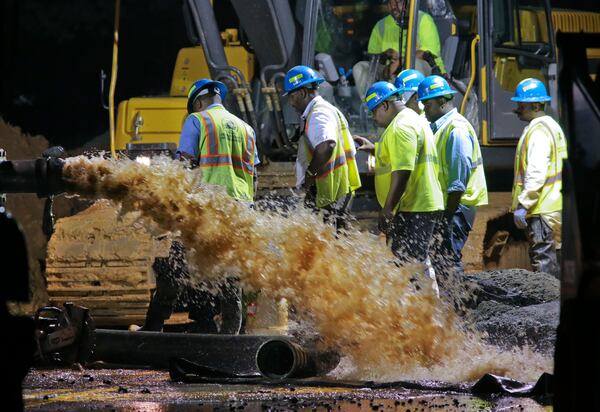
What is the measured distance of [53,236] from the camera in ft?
33.4

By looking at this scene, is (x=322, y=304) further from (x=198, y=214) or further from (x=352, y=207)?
(x=352, y=207)

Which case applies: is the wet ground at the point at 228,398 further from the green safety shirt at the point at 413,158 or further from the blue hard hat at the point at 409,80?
the blue hard hat at the point at 409,80

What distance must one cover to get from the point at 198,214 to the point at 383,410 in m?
2.57

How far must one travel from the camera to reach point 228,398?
6.71m

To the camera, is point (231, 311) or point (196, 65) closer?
point (231, 311)

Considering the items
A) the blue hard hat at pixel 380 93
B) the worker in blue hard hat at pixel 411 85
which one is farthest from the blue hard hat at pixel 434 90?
the blue hard hat at pixel 380 93

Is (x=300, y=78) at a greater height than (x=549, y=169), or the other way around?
(x=300, y=78)

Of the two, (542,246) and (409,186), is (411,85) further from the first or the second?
(542,246)

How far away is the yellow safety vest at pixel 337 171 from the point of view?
952 centimetres

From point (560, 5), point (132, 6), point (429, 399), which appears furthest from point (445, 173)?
point (132, 6)

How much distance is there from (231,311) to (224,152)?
1.23m

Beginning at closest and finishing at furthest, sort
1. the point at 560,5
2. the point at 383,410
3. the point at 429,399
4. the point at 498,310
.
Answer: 1. the point at 383,410
2. the point at 429,399
3. the point at 498,310
4. the point at 560,5

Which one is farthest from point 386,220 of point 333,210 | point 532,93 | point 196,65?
point 196,65

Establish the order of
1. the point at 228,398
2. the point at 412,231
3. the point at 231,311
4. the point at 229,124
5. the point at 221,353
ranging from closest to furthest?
the point at 228,398
the point at 221,353
the point at 231,311
the point at 229,124
the point at 412,231
